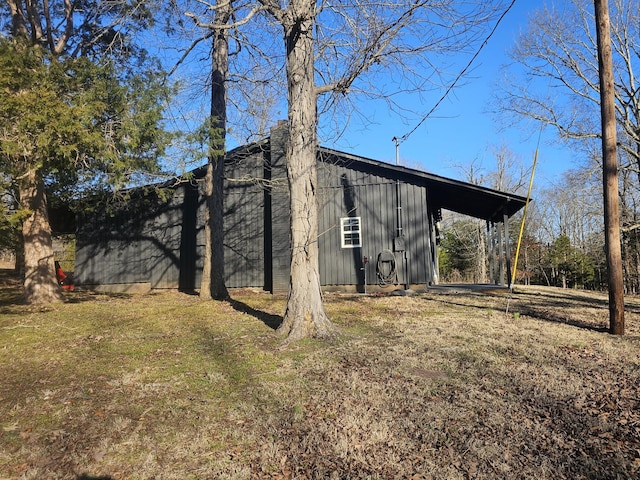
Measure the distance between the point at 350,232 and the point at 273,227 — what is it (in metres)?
2.65

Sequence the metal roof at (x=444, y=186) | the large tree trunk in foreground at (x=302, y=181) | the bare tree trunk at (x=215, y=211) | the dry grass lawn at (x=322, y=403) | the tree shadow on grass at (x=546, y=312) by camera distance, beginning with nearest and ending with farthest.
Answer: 1. the dry grass lawn at (x=322, y=403)
2. the large tree trunk in foreground at (x=302, y=181)
3. the tree shadow on grass at (x=546, y=312)
4. the bare tree trunk at (x=215, y=211)
5. the metal roof at (x=444, y=186)

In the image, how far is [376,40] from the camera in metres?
6.90

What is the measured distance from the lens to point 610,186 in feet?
24.6

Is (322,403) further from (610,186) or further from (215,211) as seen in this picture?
(215,211)

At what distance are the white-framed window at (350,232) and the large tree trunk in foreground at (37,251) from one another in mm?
8593

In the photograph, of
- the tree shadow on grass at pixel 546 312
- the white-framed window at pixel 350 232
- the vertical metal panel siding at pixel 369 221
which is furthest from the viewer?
the white-framed window at pixel 350 232

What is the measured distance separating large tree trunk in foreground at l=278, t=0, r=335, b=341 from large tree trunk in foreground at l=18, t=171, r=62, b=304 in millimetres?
7474

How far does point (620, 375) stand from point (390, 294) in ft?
28.6

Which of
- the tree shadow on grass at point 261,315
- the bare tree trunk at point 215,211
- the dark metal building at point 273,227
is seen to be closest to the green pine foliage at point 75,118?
the bare tree trunk at point 215,211

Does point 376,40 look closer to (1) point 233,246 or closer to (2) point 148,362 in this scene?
(2) point 148,362

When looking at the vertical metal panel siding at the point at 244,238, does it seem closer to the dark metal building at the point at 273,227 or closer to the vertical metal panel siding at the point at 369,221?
the dark metal building at the point at 273,227

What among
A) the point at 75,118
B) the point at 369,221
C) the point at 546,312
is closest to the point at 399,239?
the point at 369,221

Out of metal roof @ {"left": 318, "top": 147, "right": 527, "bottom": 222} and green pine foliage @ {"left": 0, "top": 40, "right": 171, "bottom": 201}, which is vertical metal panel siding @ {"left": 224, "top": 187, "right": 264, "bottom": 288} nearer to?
metal roof @ {"left": 318, "top": 147, "right": 527, "bottom": 222}

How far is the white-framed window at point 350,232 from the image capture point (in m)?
14.8
